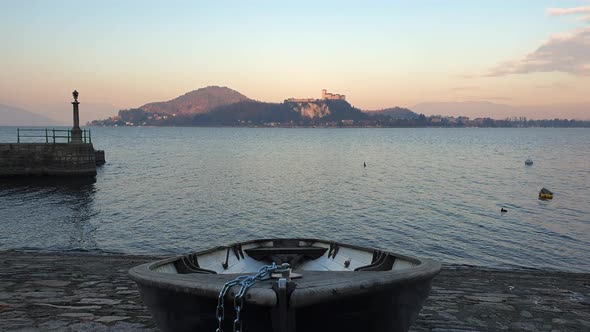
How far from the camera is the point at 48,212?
26078 mm

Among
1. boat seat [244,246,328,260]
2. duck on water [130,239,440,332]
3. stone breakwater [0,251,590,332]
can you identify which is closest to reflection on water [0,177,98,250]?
stone breakwater [0,251,590,332]

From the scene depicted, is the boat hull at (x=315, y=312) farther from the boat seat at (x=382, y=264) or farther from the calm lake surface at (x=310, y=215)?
the calm lake surface at (x=310, y=215)

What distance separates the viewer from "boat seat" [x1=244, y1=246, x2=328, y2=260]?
9078 millimetres

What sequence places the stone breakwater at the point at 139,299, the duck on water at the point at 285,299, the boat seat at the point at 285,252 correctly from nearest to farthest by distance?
the duck on water at the point at 285,299
the stone breakwater at the point at 139,299
the boat seat at the point at 285,252

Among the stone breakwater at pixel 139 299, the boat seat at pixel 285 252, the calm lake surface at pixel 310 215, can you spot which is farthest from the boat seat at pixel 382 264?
the calm lake surface at pixel 310 215

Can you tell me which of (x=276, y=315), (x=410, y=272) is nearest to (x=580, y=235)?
(x=410, y=272)

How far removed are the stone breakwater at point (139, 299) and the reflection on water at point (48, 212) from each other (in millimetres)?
8242

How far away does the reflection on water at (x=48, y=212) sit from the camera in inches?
778

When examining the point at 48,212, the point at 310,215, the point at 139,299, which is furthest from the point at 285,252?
the point at 48,212

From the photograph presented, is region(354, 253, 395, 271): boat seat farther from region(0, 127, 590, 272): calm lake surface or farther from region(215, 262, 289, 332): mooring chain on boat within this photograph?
region(0, 127, 590, 272): calm lake surface

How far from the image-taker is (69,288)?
361 inches

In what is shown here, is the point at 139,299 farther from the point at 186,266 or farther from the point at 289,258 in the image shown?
the point at 289,258

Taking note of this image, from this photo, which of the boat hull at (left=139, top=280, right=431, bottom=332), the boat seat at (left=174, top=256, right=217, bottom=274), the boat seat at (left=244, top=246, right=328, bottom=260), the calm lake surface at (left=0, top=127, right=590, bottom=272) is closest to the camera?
the boat hull at (left=139, top=280, right=431, bottom=332)

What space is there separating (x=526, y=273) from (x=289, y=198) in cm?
2271
